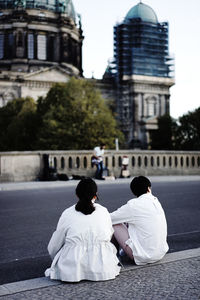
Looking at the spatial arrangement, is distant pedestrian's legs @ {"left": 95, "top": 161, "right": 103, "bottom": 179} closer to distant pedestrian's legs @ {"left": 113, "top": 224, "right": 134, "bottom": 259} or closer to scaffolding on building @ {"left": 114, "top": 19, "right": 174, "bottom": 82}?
distant pedestrian's legs @ {"left": 113, "top": 224, "right": 134, "bottom": 259}

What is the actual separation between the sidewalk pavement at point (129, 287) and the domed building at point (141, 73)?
263 ft

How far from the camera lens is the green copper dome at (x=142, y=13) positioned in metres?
94.9

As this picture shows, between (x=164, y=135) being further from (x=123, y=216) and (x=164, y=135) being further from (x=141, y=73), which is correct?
(x=123, y=216)

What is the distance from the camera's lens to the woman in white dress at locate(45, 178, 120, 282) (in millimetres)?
4723

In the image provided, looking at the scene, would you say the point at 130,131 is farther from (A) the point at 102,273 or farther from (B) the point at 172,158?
(A) the point at 102,273

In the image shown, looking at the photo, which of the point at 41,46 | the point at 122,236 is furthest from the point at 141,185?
the point at 41,46

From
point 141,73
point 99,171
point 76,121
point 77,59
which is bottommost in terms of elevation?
point 99,171

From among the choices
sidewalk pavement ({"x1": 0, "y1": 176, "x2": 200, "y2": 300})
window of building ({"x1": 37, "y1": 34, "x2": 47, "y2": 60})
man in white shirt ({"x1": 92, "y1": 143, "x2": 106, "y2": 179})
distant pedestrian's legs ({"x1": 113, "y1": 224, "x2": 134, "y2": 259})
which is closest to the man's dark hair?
distant pedestrian's legs ({"x1": 113, "y1": 224, "x2": 134, "y2": 259})

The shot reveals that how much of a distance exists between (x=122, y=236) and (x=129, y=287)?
1.12 metres

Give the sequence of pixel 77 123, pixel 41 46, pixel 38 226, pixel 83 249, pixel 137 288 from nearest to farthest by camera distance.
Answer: pixel 137 288, pixel 83 249, pixel 38 226, pixel 77 123, pixel 41 46

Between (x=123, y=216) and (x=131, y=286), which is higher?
(x=123, y=216)

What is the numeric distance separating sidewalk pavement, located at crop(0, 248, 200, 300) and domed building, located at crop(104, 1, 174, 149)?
80285mm

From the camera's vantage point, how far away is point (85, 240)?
4855mm

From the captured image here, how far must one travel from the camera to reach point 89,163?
23.2m
